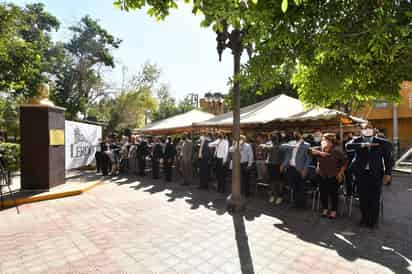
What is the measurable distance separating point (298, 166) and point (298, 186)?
525 mm

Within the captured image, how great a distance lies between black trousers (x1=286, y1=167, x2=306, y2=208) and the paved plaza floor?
0.28m

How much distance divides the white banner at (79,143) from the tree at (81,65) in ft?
42.3

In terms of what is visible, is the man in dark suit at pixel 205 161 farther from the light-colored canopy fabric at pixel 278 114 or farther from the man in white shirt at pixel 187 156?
the light-colored canopy fabric at pixel 278 114

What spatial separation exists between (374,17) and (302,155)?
2.98 m

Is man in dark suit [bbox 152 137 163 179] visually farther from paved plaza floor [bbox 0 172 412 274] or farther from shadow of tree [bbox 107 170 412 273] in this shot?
paved plaza floor [bbox 0 172 412 274]

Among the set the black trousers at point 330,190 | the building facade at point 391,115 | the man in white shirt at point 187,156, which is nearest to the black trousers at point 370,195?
the black trousers at point 330,190

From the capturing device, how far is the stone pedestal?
6.62 meters

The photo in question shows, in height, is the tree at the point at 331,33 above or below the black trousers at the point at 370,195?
above

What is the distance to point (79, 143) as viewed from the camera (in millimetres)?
10945

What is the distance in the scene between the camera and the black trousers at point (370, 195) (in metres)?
4.28

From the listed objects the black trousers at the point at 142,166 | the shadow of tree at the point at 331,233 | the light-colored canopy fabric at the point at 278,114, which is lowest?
the shadow of tree at the point at 331,233

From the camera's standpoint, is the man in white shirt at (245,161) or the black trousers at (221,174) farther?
the black trousers at (221,174)

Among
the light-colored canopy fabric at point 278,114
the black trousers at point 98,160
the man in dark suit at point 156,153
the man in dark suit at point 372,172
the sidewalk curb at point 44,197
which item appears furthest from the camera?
the black trousers at point 98,160

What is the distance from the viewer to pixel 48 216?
493cm
